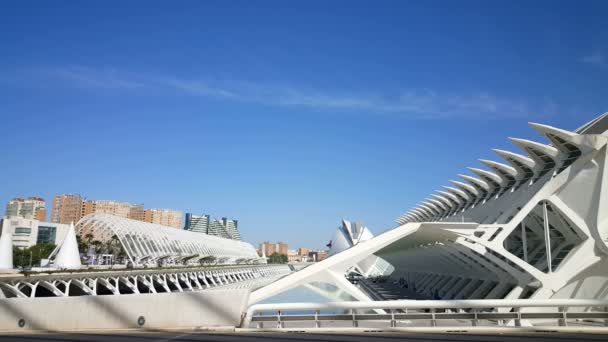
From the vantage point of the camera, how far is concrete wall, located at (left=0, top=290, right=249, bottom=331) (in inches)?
404

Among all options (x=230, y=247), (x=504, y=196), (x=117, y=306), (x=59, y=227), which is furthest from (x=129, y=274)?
(x=230, y=247)

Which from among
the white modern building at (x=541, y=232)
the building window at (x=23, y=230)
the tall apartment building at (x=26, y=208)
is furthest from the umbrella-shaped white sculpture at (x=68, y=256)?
the tall apartment building at (x=26, y=208)

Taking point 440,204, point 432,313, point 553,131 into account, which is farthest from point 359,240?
point 432,313

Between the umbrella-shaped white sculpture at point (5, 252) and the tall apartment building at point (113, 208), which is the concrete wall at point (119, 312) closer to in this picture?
the umbrella-shaped white sculpture at point (5, 252)

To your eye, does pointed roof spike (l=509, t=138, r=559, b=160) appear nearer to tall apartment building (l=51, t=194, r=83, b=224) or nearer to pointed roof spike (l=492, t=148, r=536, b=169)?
pointed roof spike (l=492, t=148, r=536, b=169)

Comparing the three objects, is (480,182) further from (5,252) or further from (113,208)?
(113,208)

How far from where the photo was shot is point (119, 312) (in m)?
10.3

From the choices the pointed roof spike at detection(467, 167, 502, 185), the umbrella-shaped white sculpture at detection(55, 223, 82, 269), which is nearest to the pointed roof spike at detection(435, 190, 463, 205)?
the pointed roof spike at detection(467, 167, 502, 185)

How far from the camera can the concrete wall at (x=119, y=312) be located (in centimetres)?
1025

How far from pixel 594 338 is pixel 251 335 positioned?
272 inches

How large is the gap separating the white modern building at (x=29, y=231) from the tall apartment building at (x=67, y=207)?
5685cm

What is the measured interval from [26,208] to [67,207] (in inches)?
664

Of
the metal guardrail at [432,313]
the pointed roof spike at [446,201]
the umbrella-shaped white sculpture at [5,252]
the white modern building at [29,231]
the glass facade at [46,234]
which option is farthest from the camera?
the glass facade at [46,234]

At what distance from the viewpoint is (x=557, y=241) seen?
28156 mm
